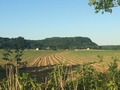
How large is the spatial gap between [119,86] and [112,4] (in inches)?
349

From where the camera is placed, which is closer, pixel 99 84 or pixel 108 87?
pixel 108 87

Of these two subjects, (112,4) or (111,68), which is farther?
(112,4)

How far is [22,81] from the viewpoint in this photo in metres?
6.49

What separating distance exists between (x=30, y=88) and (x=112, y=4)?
10311 mm

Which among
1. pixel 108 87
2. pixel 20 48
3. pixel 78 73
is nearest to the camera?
pixel 108 87

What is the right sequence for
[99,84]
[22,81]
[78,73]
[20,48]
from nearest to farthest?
1. [22,81]
2. [99,84]
3. [78,73]
4. [20,48]

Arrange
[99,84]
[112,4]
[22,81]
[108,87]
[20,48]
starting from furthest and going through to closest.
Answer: [20,48], [112,4], [99,84], [108,87], [22,81]

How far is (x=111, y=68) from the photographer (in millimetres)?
8562

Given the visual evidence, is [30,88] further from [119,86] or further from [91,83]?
[119,86]

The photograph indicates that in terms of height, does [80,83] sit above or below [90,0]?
below

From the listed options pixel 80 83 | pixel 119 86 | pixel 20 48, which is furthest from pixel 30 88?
pixel 20 48

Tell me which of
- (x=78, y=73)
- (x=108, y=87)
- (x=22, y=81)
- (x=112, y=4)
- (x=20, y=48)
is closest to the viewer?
(x=22, y=81)

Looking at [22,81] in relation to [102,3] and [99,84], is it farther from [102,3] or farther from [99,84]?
[102,3]

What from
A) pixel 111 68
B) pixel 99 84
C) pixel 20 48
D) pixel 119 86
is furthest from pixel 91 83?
pixel 20 48
